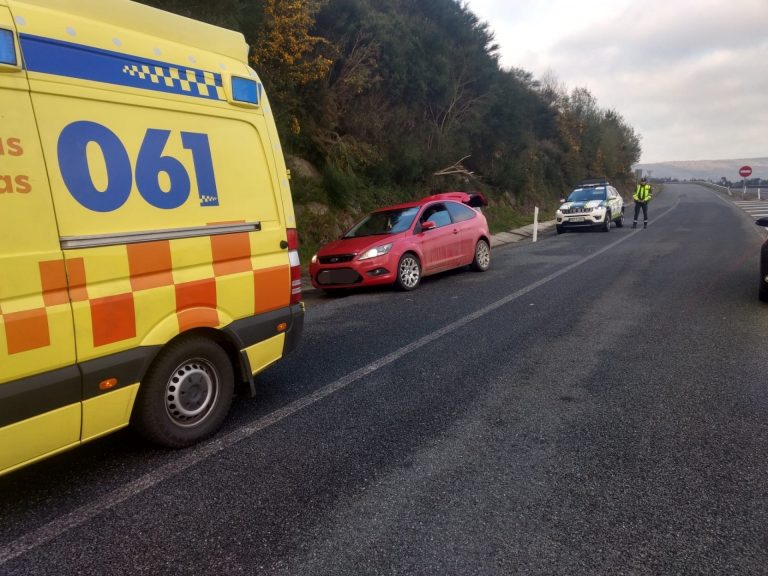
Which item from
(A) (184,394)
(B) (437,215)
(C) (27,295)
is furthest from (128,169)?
(B) (437,215)

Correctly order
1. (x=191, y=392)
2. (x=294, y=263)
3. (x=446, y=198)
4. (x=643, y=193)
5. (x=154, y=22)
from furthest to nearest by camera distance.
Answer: (x=643, y=193)
(x=446, y=198)
(x=294, y=263)
(x=191, y=392)
(x=154, y=22)

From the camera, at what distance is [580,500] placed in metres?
2.74

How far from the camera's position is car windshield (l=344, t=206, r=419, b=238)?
9320mm

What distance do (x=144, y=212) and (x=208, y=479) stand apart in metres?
1.57

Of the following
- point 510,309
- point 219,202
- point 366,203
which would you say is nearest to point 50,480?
point 219,202

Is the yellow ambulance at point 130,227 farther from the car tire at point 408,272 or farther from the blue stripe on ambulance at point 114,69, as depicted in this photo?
the car tire at point 408,272

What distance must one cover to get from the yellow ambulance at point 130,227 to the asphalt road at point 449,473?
46cm

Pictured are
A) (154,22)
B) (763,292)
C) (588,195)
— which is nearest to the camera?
(154,22)

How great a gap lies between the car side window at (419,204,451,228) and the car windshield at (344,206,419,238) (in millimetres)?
217

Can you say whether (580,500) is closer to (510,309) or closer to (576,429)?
(576,429)

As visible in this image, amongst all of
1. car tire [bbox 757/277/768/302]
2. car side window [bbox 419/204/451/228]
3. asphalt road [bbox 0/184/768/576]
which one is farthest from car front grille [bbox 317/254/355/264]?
car tire [bbox 757/277/768/302]

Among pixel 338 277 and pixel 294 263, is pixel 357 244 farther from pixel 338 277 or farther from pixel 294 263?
pixel 294 263

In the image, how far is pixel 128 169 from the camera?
3.04 m

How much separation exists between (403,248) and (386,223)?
86 centimetres
